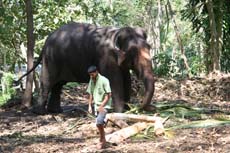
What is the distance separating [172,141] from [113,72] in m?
2.98

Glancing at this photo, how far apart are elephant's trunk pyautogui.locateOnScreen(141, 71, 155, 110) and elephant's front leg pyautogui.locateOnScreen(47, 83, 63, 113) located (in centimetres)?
294

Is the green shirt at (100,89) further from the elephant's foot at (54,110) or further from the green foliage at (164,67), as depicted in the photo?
the green foliage at (164,67)

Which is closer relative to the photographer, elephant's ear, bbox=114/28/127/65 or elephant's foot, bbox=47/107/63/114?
elephant's ear, bbox=114/28/127/65

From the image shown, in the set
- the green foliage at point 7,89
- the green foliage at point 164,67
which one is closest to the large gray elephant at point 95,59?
the green foliage at point 7,89

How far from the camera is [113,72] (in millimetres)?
9898

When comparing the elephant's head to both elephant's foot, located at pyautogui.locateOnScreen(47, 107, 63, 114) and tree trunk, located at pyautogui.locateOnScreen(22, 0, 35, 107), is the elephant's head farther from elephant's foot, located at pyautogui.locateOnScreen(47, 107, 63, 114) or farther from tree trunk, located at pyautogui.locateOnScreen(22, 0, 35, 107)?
tree trunk, located at pyautogui.locateOnScreen(22, 0, 35, 107)

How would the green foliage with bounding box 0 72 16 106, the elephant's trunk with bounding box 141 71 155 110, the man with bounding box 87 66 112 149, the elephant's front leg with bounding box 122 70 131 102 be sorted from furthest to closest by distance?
1. the green foliage with bounding box 0 72 16 106
2. the elephant's front leg with bounding box 122 70 131 102
3. the elephant's trunk with bounding box 141 71 155 110
4. the man with bounding box 87 66 112 149

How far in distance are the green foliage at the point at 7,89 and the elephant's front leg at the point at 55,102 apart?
1.81 m

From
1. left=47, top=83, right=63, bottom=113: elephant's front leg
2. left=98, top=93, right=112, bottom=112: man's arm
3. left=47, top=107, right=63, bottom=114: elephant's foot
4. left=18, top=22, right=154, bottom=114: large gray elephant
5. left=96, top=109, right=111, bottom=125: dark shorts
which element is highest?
left=18, top=22, right=154, bottom=114: large gray elephant

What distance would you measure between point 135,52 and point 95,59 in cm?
114

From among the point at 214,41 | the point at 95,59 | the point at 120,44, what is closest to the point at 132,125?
the point at 120,44

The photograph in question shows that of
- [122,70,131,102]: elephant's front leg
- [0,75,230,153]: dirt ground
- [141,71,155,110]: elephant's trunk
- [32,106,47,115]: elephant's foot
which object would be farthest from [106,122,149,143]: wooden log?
[32,106,47,115]: elephant's foot

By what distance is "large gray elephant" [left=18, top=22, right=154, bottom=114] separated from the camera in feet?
31.4

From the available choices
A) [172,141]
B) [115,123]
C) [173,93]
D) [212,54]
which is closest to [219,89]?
[173,93]
